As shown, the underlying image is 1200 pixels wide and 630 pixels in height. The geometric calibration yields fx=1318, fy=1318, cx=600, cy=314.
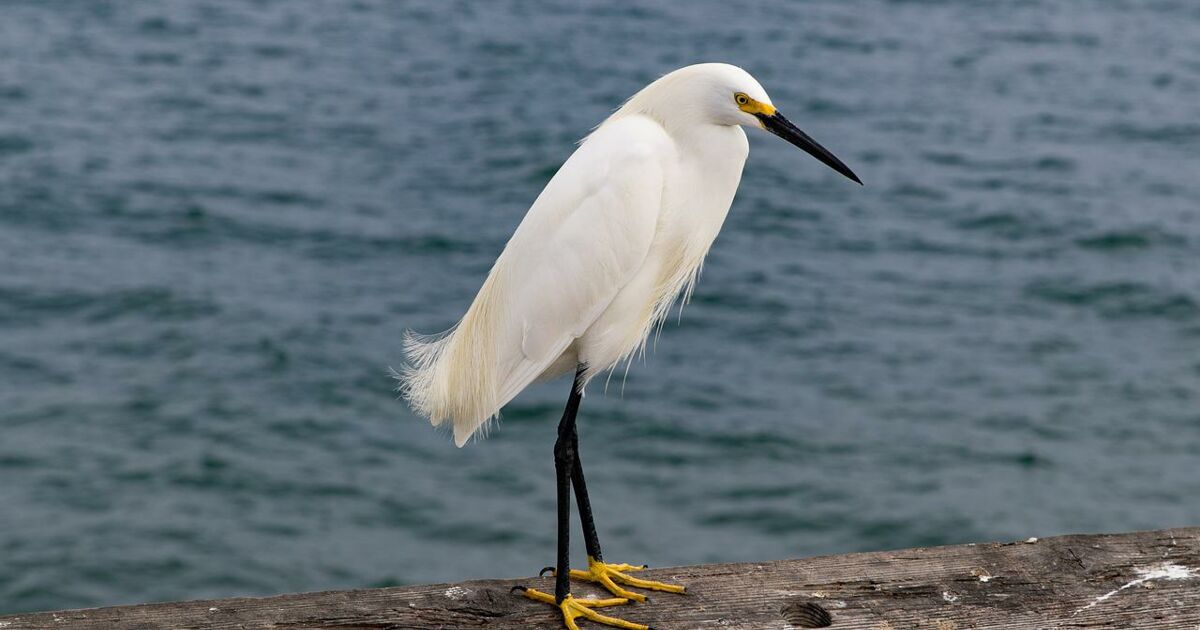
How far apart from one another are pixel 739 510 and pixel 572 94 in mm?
5044

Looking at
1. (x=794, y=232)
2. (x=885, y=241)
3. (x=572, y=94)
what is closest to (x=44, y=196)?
(x=572, y=94)

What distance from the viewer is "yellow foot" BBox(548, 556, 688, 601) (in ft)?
8.23

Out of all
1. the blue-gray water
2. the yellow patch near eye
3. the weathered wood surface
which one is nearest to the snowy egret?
the yellow patch near eye

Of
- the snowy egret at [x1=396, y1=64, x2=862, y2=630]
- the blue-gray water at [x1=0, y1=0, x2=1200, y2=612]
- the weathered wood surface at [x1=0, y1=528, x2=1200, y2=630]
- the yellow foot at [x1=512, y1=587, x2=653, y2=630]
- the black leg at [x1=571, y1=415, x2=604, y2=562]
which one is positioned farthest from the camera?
the blue-gray water at [x1=0, y1=0, x2=1200, y2=612]

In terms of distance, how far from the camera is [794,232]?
320 inches

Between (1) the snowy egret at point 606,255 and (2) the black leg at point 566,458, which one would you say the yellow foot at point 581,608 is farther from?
(2) the black leg at point 566,458

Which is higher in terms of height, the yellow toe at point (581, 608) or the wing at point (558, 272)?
the wing at point (558, 272)

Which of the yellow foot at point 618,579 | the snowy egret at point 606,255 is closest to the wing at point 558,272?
the snowy egret at point 606,255

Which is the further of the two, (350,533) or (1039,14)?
(1039,14)

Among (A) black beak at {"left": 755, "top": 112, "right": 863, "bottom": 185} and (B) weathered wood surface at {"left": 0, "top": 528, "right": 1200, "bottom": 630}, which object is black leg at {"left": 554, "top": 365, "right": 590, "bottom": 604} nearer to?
(B) weathered wood surface at {"left": 0, "top": 528, "right": 1200, "bottom": 630}

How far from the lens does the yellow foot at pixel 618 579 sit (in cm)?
251

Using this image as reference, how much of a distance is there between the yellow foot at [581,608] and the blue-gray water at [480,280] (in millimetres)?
2733

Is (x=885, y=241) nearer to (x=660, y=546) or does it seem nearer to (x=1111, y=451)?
(x=1111, y=451)

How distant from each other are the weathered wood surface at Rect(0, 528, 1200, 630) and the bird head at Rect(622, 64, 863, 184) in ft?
2.44
